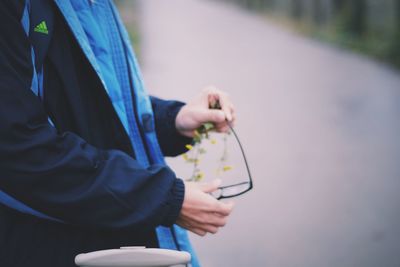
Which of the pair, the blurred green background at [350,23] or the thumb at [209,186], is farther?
the blurred green background at [350,23]

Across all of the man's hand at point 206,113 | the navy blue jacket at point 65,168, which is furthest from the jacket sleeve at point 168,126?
the navy blue jacket at point 65,168

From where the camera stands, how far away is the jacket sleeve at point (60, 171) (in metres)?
1.26

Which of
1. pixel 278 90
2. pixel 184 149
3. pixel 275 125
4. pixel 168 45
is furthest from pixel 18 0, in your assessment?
pixel 168 45

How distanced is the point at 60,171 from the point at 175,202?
0.28m

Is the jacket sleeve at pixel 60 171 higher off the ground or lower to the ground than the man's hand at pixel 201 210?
higher

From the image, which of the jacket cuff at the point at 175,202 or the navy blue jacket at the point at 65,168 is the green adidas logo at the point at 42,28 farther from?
the jacket cuff at the point at 175,202

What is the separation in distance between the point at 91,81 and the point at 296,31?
20.1 meters

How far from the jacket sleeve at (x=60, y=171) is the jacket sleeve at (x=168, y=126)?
0.50 metres

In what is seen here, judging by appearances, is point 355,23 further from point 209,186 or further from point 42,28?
point 42,28

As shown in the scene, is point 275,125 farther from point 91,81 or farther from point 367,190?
point 91,81

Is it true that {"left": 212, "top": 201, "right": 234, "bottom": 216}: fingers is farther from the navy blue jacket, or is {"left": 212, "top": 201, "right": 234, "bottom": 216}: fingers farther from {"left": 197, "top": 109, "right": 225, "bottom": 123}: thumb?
{"left": 197, "top": 109, "right": 225, "bottom": 123}: thumb

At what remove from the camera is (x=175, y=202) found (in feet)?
4.67

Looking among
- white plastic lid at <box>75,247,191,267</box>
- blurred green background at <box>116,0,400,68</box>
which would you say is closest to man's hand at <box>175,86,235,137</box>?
white plastic lid at <box>75,247,191,267</box>

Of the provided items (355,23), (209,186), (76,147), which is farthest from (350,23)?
(76,147)
